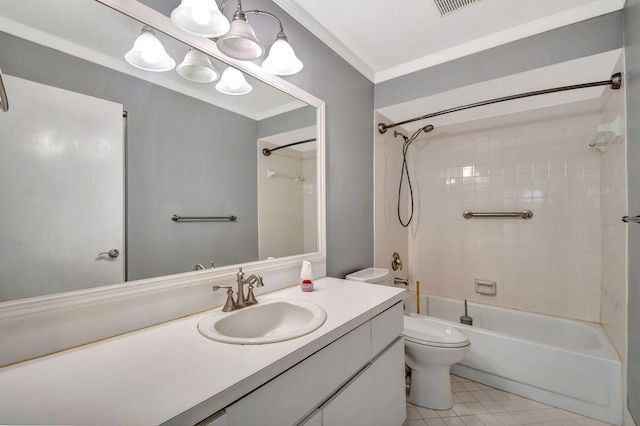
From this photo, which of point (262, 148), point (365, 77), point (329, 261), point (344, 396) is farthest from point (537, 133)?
point (344, 396)

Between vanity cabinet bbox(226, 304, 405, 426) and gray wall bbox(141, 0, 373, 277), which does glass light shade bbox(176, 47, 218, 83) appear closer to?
gray wall bbox(141, 0, 373, 277)

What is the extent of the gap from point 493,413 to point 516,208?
156 cm

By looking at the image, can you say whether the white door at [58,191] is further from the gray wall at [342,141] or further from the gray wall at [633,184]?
the gray wall at [633,184]

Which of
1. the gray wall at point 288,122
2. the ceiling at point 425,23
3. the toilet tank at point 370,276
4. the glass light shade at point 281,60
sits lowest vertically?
the toilet tank at point 370,276

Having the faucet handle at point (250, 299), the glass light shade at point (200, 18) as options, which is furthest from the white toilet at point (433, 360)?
the glass light shade at point (200, 18)

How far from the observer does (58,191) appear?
2.58 ft

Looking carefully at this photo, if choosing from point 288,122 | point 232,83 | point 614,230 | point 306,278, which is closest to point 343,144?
point 288,122

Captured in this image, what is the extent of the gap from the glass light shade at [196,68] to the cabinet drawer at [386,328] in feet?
4.10

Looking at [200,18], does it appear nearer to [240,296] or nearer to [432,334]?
[240,296]

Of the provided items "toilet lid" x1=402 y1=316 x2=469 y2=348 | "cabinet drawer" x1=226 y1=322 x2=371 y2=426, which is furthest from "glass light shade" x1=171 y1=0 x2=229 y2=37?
"toilet lid" x1=402 y1=316 x2=469 y2=348

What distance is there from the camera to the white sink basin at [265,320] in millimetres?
943

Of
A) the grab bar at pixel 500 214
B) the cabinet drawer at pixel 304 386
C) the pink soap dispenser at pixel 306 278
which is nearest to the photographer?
the cabinet drawer at pixel 304 386

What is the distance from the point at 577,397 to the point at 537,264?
973 mm

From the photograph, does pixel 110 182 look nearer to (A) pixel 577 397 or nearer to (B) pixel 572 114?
(A) pixel 577 397
